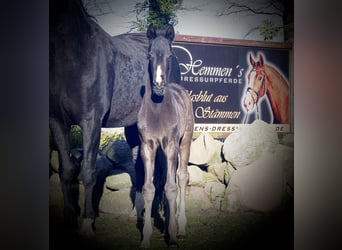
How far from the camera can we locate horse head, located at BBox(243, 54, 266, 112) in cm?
350

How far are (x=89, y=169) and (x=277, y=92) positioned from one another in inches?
65.3

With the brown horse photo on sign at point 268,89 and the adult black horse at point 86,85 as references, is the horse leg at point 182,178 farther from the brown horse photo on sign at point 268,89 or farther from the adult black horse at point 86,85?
the brown horse photo on sign at point 268,89

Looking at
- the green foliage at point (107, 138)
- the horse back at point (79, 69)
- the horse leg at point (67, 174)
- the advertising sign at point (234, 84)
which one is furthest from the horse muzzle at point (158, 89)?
the horse leg at point (67, 174)

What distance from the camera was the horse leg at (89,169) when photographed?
10.2 feet

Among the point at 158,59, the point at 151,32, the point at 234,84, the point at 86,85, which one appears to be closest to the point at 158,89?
the point at 158,59

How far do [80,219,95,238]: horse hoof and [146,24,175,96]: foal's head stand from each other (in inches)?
41.5

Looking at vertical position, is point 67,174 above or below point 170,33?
below

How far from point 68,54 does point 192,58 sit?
0.93 meters

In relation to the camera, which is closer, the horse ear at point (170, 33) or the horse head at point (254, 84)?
the horse ear at point (170, 33)

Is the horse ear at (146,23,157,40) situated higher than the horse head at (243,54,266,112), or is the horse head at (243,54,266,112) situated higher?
the horse ear at (146,23,157,40)

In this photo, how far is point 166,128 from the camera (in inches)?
130

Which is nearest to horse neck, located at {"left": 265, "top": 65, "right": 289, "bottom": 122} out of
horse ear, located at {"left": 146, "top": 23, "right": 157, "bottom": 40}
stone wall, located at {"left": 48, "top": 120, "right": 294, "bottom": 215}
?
stone wall, located at {"left": 48, "top": 120, "right": 294, "bottom": 215}

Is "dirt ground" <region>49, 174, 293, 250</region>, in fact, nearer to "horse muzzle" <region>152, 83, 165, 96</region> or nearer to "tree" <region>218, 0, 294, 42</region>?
"horse muzzle" <region>152, 83, 165, 96</region>

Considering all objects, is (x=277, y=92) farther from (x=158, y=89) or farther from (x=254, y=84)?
(x=158, y=89)
